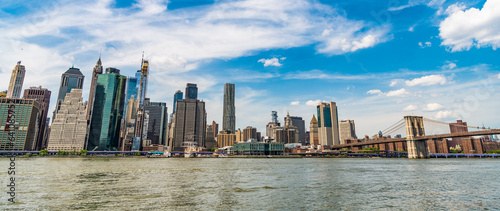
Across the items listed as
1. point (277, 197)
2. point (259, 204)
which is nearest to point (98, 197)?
point (259, 204)

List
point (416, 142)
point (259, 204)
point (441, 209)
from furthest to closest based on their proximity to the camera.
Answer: point (416, 142) < point (259, 204) < point (441, 209)

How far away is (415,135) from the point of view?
162250 millimetres

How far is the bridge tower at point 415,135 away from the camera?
159 metres

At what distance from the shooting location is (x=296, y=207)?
62.3 ft

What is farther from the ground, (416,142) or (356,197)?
(416,142)

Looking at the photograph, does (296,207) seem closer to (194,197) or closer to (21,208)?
(194,197)

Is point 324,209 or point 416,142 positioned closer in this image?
point 324,209

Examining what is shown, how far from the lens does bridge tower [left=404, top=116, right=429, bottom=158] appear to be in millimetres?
159250

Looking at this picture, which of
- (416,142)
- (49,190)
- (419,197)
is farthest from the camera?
(416,142)

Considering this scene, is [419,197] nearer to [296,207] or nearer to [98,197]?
[296,207]

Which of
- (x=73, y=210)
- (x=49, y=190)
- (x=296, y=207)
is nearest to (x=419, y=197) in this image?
(x=296, y=207)

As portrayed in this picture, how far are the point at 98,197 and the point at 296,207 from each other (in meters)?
16.5

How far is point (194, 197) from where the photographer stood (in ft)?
74.4

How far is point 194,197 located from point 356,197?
14.3 m
